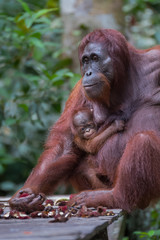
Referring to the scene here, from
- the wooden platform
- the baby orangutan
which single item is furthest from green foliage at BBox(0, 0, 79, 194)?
the wooden platform

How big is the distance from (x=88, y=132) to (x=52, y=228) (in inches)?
73.4

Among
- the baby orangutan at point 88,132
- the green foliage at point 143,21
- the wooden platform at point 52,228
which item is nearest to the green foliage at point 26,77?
the baby orangutan at point 88,132

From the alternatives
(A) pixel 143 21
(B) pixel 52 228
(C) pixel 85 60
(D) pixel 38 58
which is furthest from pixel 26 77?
(A) pixel 143 21

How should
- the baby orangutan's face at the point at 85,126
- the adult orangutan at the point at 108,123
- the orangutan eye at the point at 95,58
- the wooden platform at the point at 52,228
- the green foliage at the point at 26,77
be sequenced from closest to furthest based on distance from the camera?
the wooden platform at the point at 52,228, the adult orangutan at the point at 108,123, the orangutan eye at the point at 95,58, the baby orangutan's face at the point at 85,126, the green foliage at the point at 26,77

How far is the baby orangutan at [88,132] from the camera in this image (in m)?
4.15

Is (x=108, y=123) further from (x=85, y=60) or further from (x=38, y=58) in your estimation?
(x=38, y=58)

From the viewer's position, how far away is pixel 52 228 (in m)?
2.52

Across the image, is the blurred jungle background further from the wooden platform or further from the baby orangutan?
the wooden platform

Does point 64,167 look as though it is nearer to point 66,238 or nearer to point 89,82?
point 89,82

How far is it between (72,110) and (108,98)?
52cm

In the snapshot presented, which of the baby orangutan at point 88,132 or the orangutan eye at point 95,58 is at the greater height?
the orangutan eye at point 95,58

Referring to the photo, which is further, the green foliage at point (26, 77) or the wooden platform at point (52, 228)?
the green foliage at point (26, 77)

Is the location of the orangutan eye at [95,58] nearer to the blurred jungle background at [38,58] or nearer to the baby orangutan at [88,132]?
the baby orangutan at [88,132]

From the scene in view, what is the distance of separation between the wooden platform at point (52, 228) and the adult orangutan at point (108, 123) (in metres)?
0.54
